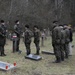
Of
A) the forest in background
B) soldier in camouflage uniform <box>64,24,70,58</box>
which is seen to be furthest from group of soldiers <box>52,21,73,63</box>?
the forest in background

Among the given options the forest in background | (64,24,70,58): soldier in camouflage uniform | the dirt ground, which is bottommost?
the dirt ground

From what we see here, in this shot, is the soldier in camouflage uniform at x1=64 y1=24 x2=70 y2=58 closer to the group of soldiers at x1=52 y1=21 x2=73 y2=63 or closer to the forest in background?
the group of soldiers at x1=52 y1=21 x2=73 y2=63

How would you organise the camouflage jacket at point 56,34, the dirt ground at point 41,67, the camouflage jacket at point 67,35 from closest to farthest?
the dirt ground at point 41,67
the camouflage jacket at point 56,34
the camouflage jacket at point 67,35

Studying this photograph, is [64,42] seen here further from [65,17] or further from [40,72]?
[65,17]

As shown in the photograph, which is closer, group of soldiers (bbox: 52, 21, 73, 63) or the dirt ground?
the dirt ground

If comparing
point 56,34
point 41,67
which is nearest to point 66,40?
point 56,34

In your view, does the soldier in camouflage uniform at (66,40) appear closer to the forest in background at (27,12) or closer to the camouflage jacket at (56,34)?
the camouflage jacket at (56,34)

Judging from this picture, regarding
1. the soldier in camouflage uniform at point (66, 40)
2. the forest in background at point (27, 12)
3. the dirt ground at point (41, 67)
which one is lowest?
the dirt ground at point (41, 67)

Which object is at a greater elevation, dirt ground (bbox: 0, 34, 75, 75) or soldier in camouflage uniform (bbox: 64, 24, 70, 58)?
soldier in camouflage uniform (bbox: 64, 24, 70, 58)

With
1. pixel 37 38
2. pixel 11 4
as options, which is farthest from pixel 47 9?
pixel 37 38

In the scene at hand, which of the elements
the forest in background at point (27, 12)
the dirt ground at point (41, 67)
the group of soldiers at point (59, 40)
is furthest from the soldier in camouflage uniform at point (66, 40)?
the forest in background at point (27, 12)

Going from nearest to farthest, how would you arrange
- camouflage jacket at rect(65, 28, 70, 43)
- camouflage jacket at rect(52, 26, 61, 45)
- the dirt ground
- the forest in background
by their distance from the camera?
1. the dirt ground
2. camouflage jacket at rect(52, 26, 61, 45)
3. camouflage jacket at rect(65, 28, 70, 43)
4. the forest in background

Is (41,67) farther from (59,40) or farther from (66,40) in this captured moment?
(66,40)

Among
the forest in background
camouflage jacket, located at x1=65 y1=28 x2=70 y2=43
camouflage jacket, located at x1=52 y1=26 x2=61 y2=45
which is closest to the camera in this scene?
camouflage jacket, located at x1=52 y1=26 x2=61 y2=45
